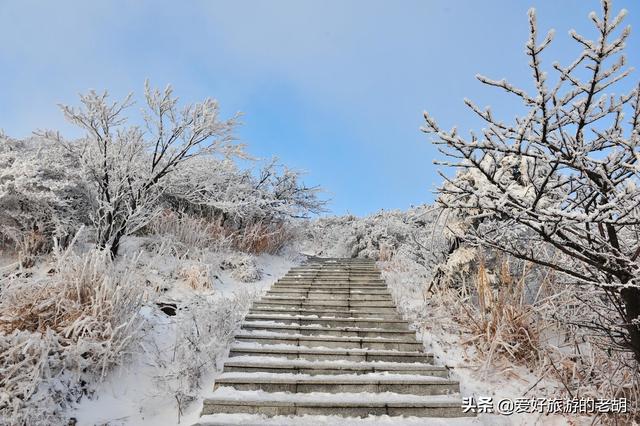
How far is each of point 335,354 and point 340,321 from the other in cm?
102

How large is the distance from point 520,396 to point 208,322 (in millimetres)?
3396

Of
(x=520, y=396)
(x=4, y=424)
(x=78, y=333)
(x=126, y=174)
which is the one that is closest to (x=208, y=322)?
(x=78, y=333)

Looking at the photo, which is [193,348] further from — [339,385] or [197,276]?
[197,276]

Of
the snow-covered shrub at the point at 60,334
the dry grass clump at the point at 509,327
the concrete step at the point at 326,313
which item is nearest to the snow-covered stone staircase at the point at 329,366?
the concrete step at the point at 326,313

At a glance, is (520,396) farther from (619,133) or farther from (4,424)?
(4,424)

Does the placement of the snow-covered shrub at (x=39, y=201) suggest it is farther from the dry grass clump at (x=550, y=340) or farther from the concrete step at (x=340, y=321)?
the dry grass clump at (x=550, y=340)

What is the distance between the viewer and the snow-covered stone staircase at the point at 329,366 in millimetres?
3613

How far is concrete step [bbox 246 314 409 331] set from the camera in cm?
555

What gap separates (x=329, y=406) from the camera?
360 cm

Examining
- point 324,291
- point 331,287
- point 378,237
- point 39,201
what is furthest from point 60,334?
point 378,237

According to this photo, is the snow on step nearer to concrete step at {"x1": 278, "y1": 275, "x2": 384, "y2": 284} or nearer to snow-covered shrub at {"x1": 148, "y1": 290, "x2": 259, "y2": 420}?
snow-covered shrub at {"x1": 148, "y1": 290, "x2": 259, "y2": 420}

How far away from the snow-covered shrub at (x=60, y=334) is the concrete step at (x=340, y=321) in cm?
205

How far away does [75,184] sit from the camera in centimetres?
726

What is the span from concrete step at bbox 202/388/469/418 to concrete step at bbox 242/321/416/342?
4.92 feet
